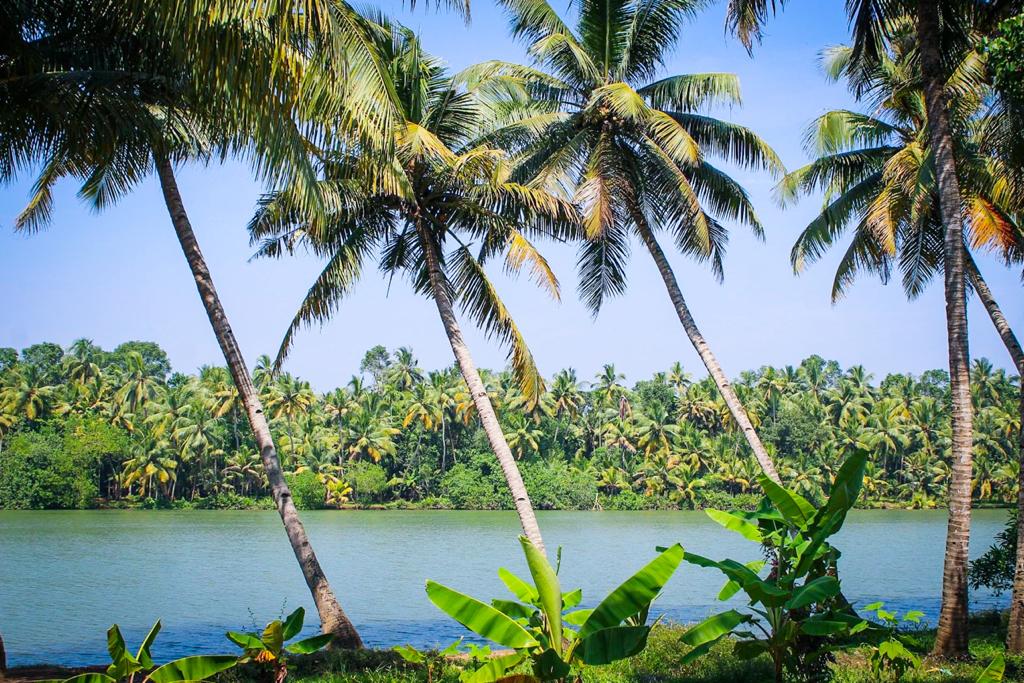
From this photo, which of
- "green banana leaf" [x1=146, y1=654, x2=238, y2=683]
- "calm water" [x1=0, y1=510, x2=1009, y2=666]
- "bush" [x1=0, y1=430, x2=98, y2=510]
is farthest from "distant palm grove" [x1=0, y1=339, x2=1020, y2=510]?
"green banana leaf" [x1=146, y1=654, x2=238, y2=683]

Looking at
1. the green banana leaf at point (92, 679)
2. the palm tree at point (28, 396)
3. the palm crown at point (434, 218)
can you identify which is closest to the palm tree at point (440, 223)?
the palm crown at point (434, 218)

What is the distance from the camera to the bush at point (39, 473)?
4719cm

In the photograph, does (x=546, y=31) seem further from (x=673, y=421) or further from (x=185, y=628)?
(x=673, y=421)

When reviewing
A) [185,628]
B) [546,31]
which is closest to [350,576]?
[185,628]

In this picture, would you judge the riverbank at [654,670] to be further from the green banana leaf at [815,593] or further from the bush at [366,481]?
the bush at [366,481]

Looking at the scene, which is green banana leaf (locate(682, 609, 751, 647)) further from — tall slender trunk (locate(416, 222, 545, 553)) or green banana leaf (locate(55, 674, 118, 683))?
tall slender trunk (locate(416, 222, 545, 553))

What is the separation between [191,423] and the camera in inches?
1993

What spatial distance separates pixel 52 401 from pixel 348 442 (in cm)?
1789

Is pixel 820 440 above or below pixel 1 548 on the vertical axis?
above

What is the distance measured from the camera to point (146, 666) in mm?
Answer: 5355

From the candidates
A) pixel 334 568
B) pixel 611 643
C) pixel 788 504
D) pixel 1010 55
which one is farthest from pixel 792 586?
pixel 334 568

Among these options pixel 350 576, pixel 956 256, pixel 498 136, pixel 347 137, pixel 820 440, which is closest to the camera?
pixel 347 137

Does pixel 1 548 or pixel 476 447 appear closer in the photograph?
pixel 1 548

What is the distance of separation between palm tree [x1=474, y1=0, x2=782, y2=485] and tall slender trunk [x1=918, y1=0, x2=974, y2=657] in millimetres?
4518
